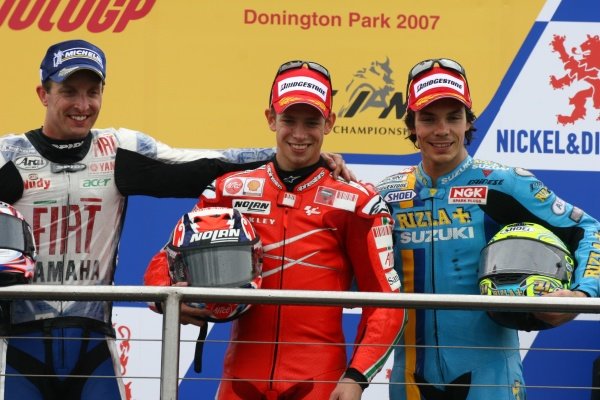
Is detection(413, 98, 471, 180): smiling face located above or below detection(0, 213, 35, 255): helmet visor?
above

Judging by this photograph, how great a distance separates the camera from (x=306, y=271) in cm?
339

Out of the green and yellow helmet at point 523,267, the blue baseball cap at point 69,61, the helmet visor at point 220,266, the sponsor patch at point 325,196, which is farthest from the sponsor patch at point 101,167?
the green and yellow helmet at point 523,267

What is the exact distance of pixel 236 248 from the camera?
3.30 meters

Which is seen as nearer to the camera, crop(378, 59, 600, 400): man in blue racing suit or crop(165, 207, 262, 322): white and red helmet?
crop(165, 207, 262, 322): white and red helmet

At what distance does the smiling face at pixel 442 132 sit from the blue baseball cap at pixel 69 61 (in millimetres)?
939

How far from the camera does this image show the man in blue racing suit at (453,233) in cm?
356

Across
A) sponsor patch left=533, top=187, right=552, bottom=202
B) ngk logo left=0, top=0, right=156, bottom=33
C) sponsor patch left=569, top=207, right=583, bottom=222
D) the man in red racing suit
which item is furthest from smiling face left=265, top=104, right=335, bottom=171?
ngk logo left=0, top=0, right=156, bottom=33

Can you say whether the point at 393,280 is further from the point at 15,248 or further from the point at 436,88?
the point at 15,248

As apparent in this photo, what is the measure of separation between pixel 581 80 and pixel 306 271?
1.84m

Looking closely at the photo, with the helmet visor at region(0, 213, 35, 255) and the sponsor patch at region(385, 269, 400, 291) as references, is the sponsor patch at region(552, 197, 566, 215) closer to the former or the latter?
the sponsor patch at region(385, 269, 400, 291)

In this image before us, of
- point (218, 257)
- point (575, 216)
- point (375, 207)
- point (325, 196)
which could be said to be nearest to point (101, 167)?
point (218, 257)

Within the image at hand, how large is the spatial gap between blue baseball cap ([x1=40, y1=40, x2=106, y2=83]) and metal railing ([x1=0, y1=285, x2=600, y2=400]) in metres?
0.95

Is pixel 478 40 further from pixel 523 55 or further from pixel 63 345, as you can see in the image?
pixel 63 345

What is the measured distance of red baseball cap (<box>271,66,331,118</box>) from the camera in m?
3.49
